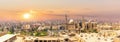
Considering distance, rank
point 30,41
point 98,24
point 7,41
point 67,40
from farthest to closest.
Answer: point 98,24
point 30,41
point 67,40
point 7,41

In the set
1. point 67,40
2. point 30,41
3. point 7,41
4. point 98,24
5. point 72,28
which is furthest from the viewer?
point 98,24

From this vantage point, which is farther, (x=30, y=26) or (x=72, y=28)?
(x=30, y=26)

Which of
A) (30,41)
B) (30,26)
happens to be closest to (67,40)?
(30,41)

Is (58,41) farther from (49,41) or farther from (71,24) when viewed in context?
(71,24)

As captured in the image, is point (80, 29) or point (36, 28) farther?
point (36, 28)

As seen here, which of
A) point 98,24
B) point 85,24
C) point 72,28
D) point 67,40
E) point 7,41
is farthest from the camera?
point 98,24

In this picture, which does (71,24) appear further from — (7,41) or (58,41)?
(7,41)

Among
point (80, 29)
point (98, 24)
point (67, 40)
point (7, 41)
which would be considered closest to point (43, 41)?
point (67, 40)

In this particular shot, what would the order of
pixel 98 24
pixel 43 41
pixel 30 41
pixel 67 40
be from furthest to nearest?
1. pixel 98 24
2. pixel 43 41
3. pixel 30 41
4. pixel 67 40

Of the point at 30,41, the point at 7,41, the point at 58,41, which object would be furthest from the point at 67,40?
the point at 7,41
